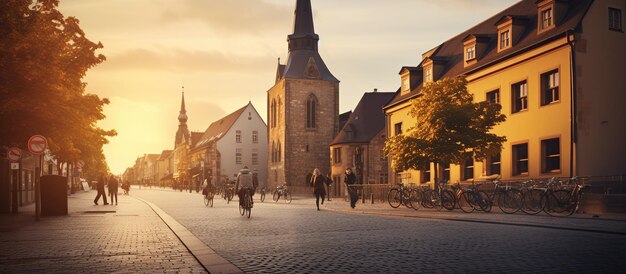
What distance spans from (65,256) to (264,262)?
330cm

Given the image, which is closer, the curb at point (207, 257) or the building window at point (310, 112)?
the curb at point (207, 257)

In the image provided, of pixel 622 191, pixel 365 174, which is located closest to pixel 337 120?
pixel 365 174

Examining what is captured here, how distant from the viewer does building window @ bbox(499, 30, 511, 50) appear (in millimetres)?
28444

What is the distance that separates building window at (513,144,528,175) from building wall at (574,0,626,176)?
3342mm

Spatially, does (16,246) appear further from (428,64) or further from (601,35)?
(428,64)

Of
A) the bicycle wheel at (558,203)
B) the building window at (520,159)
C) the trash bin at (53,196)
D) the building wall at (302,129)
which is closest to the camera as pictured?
the bicycle wheel at (558,203)

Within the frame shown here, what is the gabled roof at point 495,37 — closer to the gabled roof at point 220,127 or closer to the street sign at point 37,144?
the street sign at point 37,144

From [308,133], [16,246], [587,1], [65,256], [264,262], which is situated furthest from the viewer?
[308,133]

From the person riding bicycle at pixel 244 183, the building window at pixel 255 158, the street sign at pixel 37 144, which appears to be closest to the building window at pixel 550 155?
the person riding bicycle at pixel 244 183

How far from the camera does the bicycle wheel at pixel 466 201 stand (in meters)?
22.0

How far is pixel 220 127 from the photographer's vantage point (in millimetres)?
97125

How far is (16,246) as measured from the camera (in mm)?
11203

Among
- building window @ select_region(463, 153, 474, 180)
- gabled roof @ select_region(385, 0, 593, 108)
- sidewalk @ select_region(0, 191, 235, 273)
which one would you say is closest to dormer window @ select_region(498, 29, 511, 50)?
gabled roof @ select_region(385, 0, 593, 108)

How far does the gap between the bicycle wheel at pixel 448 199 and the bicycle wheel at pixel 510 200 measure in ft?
7.70
